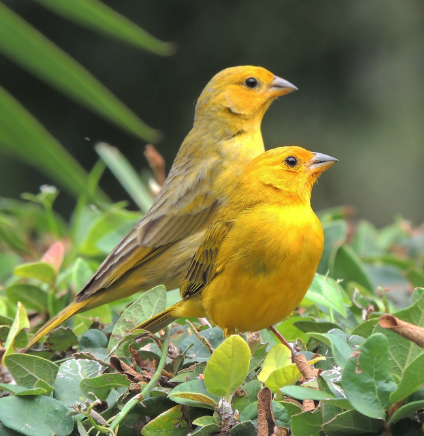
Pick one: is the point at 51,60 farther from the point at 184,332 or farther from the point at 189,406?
the point at 189,406

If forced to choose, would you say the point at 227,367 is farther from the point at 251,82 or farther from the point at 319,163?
the point at 251,82

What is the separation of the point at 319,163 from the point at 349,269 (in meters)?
0.56

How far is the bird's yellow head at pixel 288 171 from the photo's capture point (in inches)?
93.0

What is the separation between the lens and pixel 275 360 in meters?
1.73

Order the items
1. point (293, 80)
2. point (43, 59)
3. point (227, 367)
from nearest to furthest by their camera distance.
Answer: point (227, 367), point (43, 59), point (293, 80)

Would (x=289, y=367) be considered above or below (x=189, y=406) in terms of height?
above

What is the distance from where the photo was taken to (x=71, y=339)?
2072mm

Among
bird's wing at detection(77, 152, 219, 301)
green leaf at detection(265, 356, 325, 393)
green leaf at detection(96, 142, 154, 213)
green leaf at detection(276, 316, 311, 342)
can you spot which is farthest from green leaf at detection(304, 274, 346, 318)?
green leaf at detection(96, 142, 154, 213)

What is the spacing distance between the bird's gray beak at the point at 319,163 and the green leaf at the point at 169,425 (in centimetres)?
109

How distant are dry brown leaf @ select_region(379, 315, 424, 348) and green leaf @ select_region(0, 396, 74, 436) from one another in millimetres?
779

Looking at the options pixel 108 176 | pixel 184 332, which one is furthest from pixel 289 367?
pixel 108 176

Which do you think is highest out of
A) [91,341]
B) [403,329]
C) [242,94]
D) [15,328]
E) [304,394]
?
[242,94]

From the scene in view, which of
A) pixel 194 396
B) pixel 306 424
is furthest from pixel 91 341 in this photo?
pixel 306 424

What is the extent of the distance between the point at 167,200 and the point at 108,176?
6.34 metres
